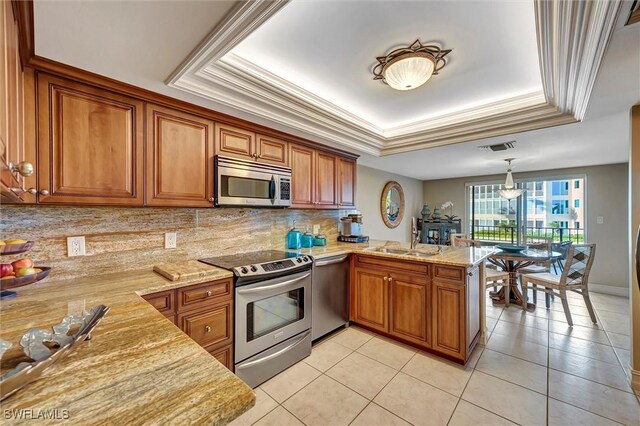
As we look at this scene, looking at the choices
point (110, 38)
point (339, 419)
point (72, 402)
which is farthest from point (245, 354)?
point (110, 38)

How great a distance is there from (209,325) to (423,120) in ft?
9.67

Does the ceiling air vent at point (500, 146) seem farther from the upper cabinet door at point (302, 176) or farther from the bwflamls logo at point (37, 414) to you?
the bwflamls logo at point (37, 414)

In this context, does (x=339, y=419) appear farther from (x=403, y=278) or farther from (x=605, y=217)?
(x=605, y=217)

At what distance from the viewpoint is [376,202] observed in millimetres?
4883

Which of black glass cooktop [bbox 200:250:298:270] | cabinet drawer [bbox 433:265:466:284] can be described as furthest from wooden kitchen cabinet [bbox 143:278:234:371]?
cabinet drawer [bbox 433:265:466:284]

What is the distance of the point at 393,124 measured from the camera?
10.6ft

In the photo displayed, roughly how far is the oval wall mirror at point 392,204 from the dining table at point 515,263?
6.14 ft

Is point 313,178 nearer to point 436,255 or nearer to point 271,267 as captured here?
point 271,267

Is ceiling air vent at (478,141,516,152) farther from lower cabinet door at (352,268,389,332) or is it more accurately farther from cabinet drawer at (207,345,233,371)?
cabinet drawer at (207,345,233,371)

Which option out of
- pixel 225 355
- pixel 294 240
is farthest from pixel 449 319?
pixel 225 355

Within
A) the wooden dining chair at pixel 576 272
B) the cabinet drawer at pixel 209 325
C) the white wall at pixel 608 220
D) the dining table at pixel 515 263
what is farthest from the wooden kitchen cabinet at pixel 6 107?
the white wall at pixel 608 220

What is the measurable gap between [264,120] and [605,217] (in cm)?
563

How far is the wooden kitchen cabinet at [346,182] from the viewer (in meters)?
3.39

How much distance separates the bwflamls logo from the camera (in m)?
0.54
